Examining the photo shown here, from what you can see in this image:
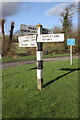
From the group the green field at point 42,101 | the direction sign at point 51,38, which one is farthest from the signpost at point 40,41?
the green field at point 42,101

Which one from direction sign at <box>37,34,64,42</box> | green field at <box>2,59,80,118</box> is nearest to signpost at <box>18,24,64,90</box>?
direction sign at <box>37,34,64,42</box>

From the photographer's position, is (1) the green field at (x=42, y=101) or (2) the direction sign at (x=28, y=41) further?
(2) the direction sign at (x=28, y=41)

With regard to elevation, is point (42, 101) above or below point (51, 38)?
below

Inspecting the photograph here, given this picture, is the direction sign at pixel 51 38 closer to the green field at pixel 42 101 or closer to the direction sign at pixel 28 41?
the direction sign at pixel 28 41

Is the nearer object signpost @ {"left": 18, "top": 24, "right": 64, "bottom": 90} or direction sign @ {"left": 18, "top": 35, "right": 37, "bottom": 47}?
signpost @ {"left": 18, "top": 24, "right": 64, "bottom": 90}

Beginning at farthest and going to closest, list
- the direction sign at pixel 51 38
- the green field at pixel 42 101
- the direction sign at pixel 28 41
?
the direction sign at pixel 28 41 → the direction sign at pixel 51 38 → the green field at pixel 42 101

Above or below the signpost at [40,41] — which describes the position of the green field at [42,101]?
below

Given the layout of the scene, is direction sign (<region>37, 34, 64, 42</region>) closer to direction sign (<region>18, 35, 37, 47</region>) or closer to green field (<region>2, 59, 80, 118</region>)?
direction sign (<region>18, 35, 37, 47</region>)

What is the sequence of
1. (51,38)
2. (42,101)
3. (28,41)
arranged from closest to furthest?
(42,101), (51,38), (28,41)

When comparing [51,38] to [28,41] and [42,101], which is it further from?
[42,101]

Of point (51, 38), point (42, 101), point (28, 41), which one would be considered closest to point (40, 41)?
point (51, 38)

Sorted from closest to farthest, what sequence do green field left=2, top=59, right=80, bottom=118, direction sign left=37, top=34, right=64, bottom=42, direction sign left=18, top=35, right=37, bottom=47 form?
green field left=2, top=59, right=80, bottom=118 < direction sign left=37, top=34, right=64, bottom=42 < direction sign left=18, top=35, right=37, bottom=47

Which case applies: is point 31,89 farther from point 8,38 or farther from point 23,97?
point 8,38

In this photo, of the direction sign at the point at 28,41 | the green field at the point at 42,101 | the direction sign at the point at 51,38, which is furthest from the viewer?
the direction sign at the point at 28,41
